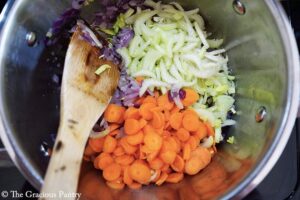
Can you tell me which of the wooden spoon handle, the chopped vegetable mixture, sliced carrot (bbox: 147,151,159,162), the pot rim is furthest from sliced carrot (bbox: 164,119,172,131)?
the pot rim

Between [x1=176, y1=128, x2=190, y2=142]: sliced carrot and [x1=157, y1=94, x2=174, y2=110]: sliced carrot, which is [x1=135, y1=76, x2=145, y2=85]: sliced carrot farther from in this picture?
[x1=176, y1=128, x2=190, y2=142]: sliced carrot

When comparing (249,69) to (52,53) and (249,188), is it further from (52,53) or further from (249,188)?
(52,53)

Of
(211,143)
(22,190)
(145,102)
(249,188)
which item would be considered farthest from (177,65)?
(22,190)

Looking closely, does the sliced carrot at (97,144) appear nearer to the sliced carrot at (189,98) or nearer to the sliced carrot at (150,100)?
the sliced carrot at (150,100)

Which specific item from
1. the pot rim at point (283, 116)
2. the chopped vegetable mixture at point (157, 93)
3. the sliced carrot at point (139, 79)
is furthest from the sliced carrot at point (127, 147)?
the pot rim at point (283, 116)

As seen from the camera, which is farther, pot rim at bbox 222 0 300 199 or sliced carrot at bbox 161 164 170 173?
sliced carrot at bbox 161 164 170 173

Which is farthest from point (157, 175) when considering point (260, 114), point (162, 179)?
point (260, 114)
